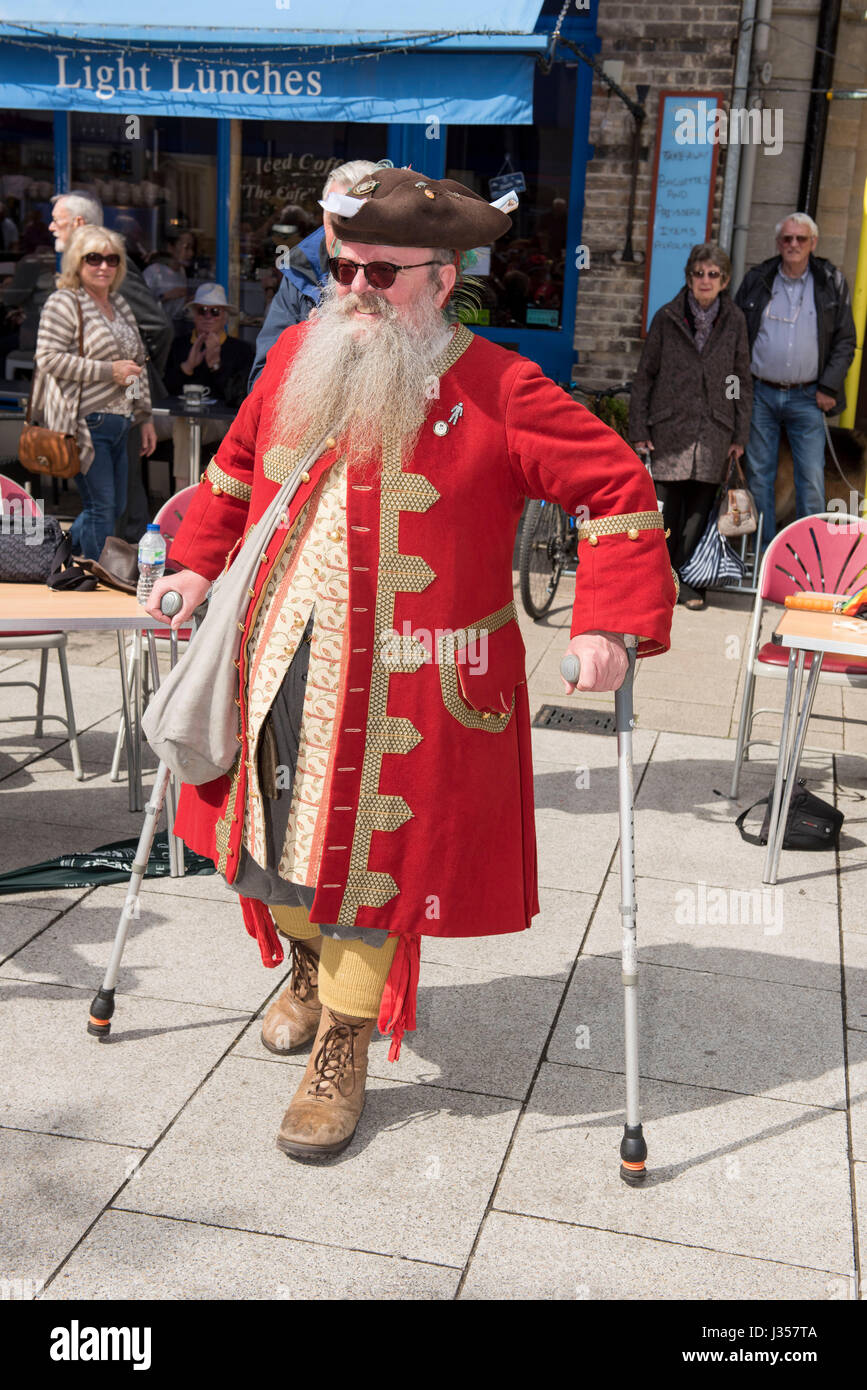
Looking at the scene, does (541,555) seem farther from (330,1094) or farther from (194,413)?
(330,1094)

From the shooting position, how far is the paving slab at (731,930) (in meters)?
4.45

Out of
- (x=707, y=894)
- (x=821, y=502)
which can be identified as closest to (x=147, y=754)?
(x=707, y=894)

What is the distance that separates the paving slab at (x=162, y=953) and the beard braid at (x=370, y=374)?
1.65 m

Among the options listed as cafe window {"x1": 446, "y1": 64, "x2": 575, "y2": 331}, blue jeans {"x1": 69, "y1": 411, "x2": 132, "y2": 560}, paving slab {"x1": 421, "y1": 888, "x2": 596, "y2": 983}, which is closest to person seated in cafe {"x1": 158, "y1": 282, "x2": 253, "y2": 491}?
cafe window {"x1": 446, "y1": 64, "x2": 575, "y2": 331}

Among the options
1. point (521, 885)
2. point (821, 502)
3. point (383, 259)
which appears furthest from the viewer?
point (821, 502)

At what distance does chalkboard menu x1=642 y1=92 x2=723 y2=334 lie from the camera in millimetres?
9758

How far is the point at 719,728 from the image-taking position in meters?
6.85

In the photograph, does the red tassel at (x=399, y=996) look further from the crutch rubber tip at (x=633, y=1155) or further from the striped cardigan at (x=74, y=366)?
the striped cardigan at (x=74, y=366)

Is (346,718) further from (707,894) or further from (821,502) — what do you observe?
(821,502)

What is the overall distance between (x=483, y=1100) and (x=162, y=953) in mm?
1168

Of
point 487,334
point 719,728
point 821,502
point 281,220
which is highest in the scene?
point 281,220

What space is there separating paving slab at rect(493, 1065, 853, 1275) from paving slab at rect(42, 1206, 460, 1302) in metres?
0.35

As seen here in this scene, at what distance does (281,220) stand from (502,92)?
151 inches

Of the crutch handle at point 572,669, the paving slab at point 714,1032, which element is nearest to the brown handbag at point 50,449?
the paving slab at point 714,1032
